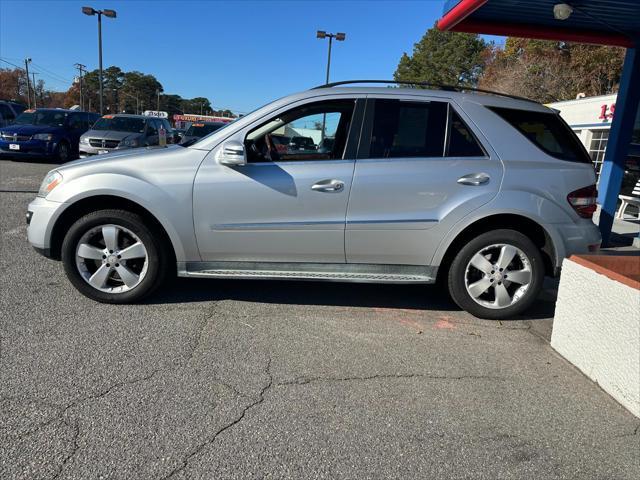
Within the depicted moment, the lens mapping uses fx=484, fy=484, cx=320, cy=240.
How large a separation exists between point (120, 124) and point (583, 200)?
549 inches

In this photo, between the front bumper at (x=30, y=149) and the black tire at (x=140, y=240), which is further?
the front bumper at (x=30, y=149)

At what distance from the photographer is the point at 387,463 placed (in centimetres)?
238

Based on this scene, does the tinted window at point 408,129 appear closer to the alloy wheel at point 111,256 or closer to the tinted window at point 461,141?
the tinted window at point 461,141

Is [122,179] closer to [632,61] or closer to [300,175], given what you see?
[300,175]

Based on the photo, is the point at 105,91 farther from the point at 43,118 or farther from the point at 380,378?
the point at 380,378

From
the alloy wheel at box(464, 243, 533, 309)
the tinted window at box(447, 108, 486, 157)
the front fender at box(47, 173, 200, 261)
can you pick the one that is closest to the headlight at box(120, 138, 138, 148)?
the front fender at box(47, 173, 200, 261)

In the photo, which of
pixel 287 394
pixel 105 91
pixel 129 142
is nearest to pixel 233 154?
pixel 287 394

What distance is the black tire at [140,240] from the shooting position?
13.1 feet

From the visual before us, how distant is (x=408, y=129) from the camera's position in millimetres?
4094

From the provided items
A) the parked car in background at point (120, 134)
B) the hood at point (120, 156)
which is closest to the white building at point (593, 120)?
the parked car in background at point (120, 134)

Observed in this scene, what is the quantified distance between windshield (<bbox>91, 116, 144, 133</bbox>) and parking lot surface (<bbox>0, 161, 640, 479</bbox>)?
11278 millimetres

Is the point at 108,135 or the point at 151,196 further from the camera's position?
the point at 108,135

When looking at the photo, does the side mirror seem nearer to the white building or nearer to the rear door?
the rear door

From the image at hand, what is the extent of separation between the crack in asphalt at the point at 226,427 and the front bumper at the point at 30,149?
14.8 metres
